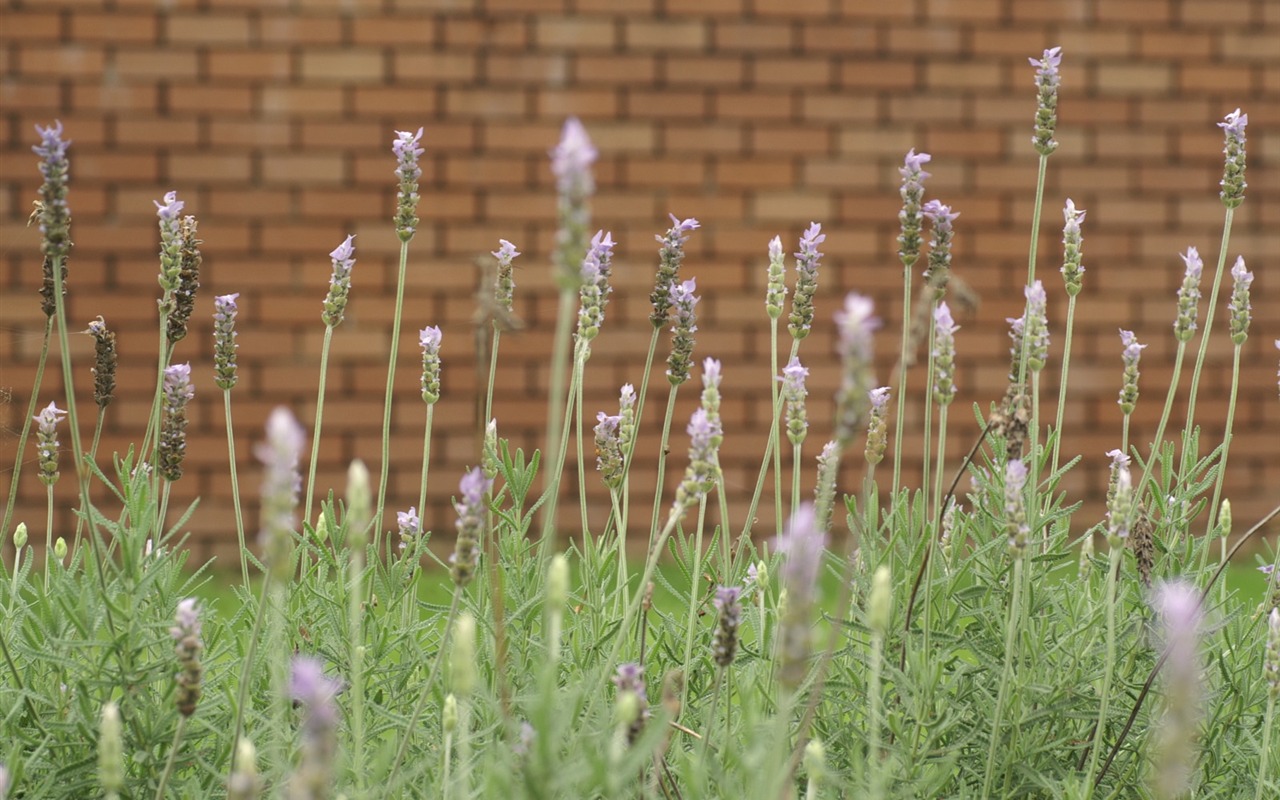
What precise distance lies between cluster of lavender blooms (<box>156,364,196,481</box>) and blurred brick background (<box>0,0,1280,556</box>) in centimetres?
325

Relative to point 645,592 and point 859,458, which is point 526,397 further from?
point 645,592

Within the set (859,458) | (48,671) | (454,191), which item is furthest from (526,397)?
(48,671)

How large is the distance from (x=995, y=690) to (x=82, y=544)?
37.4 inches

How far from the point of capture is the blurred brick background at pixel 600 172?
4.92 meters

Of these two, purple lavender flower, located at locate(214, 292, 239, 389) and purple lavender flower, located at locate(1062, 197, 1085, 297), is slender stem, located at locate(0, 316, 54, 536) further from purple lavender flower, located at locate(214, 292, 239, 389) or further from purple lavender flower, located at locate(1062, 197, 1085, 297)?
purple lavender flower, located at locate(1062, 197, 1085, 297)

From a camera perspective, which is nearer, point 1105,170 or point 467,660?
point 467,660

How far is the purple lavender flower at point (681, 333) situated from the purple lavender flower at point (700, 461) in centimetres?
39

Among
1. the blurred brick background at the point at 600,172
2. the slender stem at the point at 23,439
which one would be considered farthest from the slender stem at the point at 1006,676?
the blurred brick background at the point at 600,172

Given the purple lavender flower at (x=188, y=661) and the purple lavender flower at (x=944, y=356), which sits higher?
the purple lavender flower at (x=944, y=356)

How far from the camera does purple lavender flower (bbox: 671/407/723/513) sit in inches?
46.9

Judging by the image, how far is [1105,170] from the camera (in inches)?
210

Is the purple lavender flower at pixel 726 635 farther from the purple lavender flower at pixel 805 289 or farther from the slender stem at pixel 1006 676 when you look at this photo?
the purple lavender flower at pixel 805 289

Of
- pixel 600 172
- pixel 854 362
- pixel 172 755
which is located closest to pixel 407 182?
pixel 172 755

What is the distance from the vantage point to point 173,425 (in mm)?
1557
